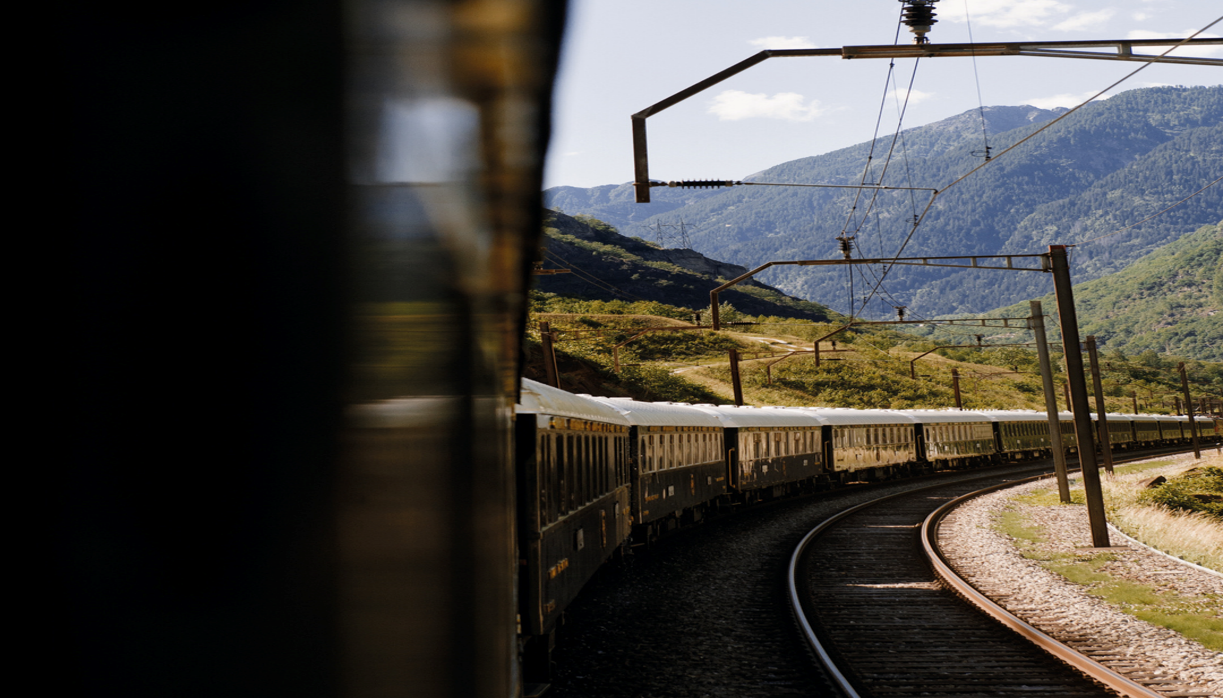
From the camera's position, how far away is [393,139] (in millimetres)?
982

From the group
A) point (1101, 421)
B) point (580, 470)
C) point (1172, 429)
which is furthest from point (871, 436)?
point (1172, 429)

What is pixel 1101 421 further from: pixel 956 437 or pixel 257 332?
pixel 257 332

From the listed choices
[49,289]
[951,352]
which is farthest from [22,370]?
[951,352]

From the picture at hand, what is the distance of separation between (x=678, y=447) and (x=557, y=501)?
35.0ft

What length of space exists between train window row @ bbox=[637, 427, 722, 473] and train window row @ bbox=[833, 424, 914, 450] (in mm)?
12063

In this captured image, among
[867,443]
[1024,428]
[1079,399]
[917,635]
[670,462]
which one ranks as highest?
[1024,428]

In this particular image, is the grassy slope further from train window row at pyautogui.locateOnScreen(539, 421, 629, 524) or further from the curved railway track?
train window row at pyautogui.locateOnScreen(539, 421, 629, 524)

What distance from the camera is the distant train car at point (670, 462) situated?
661 inches

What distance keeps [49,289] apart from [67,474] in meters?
0.14

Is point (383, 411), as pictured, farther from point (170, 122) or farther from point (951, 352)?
point (951, 352)

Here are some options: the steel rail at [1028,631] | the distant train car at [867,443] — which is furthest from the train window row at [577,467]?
the distant train car at [867,443]

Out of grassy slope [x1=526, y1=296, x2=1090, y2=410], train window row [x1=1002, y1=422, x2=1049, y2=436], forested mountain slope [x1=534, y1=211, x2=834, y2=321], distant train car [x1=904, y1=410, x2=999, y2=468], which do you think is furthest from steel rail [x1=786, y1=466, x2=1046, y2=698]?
forested mountain slope [x1=534, y1=211, x2=834, y2=321]

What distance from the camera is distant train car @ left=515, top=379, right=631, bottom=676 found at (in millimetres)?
8266

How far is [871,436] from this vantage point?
37.2 metres
